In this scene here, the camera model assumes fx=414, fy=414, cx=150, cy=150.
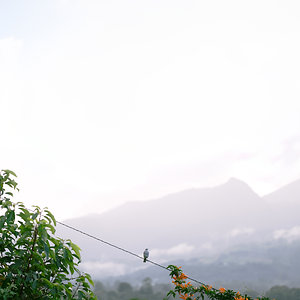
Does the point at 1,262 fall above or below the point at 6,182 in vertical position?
below

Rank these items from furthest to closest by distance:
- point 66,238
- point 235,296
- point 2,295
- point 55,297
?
point 235,296 < point 66,238 < point 55,297 < point 2,295

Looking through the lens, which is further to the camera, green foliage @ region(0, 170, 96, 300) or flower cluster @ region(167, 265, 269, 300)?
flower cluster @ region(167, 265, 269, 300)

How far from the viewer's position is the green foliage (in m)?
4.52

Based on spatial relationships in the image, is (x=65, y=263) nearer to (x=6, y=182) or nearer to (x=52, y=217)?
(x=52, y=217)

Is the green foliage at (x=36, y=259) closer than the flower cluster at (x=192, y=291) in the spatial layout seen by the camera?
Yes

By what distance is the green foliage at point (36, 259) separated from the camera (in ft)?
14.8

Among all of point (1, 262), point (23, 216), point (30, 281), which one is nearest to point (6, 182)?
point (23, 216)

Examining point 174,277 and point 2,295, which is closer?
point 2,295

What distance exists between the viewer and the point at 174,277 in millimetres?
8953

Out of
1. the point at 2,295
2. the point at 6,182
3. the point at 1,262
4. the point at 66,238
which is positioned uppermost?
the point at 6,182

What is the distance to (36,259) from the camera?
468 centimetres

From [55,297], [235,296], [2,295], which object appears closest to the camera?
[2,295]

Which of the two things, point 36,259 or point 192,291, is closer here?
point 36,259

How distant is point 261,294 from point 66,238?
17.9 ft
